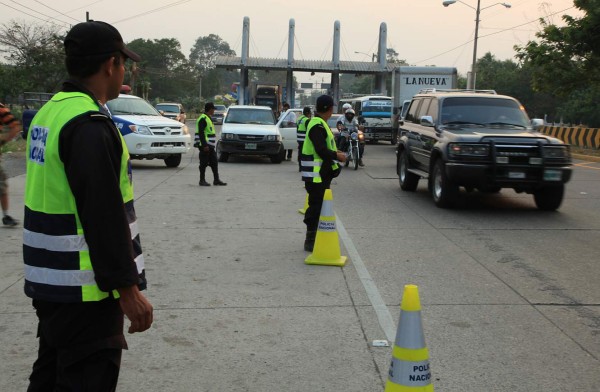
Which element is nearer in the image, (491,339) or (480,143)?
(491,339)

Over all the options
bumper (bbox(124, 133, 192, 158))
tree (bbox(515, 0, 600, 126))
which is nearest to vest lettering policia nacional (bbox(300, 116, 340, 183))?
bumper (bbox(124, 133, 192, 158))

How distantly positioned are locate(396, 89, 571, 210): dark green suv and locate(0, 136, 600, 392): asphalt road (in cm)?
50

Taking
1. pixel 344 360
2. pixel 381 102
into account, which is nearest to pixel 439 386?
pixel 344 360

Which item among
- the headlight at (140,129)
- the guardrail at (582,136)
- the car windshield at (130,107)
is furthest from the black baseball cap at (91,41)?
the guardrail at (582,136)

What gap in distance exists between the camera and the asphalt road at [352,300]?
439 cm

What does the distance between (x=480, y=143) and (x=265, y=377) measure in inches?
292

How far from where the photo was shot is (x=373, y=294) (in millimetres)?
6234

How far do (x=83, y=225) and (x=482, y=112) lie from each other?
10.6 metres

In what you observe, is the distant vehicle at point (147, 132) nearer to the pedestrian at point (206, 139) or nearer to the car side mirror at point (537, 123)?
the pedestrian at point (206, 139)

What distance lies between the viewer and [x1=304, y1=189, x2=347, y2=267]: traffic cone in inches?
292

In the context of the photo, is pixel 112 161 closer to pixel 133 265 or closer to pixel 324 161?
pixel 133 265

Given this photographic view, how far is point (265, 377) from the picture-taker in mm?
4297

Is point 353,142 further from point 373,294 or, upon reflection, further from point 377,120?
point 377,120

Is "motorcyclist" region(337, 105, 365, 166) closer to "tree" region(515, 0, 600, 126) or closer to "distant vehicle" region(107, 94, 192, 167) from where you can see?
"distant vehicle" region(107, 94, 192, 167)
